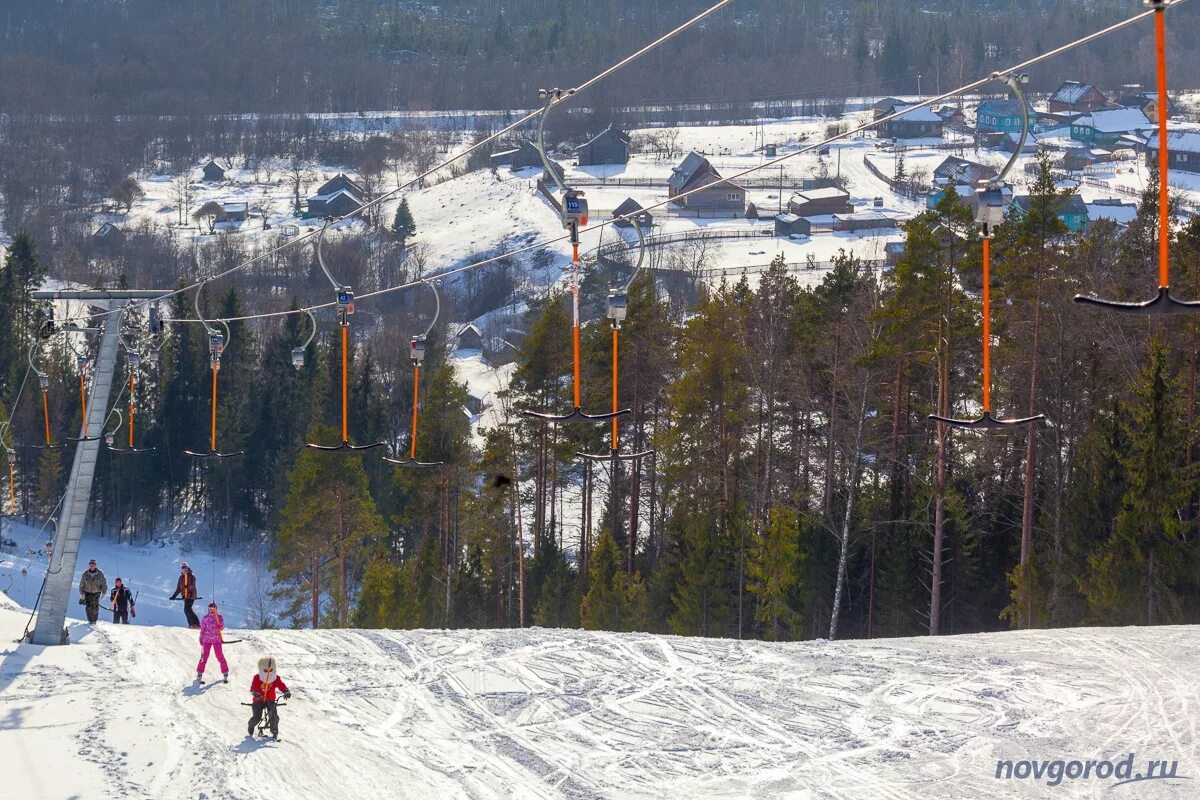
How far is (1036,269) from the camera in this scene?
102 feet

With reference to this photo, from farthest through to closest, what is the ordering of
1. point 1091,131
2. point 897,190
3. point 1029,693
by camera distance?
point 1091,131
point 897,190
point 1029,693

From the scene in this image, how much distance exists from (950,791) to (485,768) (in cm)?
531

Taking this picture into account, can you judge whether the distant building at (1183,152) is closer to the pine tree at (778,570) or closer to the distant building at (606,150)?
the distant building at (606,150)

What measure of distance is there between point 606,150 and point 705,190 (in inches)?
997

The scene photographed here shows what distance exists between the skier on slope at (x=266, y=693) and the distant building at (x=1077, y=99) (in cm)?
12995

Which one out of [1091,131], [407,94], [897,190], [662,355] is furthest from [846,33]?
[662,355]

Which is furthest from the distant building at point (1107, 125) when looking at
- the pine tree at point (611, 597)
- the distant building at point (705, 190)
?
the pine tree at point (611, 597)

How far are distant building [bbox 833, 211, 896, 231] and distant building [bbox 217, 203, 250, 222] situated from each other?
50744 mm

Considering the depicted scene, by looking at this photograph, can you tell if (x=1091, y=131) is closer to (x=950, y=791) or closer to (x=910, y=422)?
(x=910, y=422)

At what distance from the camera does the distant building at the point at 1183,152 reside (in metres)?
111

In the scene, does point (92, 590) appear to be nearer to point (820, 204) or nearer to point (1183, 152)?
point (820, 204)

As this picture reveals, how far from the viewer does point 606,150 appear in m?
124

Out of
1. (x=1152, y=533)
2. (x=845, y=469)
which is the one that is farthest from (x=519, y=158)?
(x=1152, y=533)

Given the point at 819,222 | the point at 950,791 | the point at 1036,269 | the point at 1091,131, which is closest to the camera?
the point at 950,791
